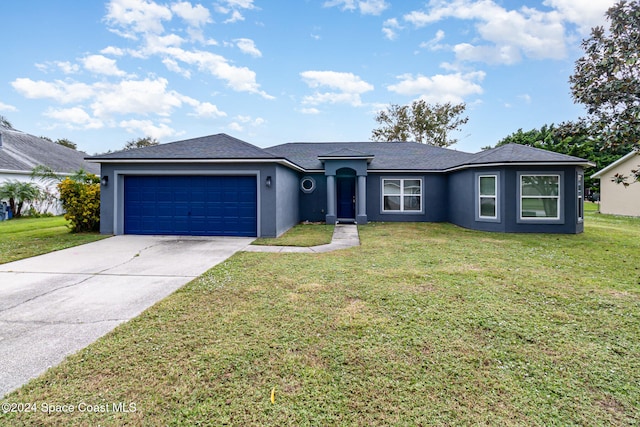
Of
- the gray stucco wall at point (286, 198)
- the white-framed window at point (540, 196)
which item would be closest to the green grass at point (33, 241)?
the gray stucco wall at point (286, 198)

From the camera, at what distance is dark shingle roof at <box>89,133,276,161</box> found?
988cm

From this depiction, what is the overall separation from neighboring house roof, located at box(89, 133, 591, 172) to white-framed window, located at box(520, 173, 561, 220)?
69 centimetres

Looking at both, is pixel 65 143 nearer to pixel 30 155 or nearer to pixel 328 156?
pixel 30 155

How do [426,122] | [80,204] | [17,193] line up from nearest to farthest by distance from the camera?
[80,204], [17,193], [426,122]

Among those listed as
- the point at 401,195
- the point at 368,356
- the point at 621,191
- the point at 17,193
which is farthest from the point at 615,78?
the point at 17,193

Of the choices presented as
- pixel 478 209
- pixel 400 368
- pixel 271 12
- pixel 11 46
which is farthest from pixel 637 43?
pixel 11 46

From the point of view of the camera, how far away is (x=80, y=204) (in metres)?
10.5

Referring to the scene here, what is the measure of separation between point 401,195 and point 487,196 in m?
3.78

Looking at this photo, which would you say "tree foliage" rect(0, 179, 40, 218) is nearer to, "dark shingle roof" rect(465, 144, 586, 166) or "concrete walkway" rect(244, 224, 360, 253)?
"concrete walkway" rect(244, 224, 360, 253)

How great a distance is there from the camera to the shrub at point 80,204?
10484 mm

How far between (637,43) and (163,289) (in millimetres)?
10120

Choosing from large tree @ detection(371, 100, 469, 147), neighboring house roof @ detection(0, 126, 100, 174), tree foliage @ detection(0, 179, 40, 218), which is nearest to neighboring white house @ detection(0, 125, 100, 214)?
neighboring house roof @ detection(0, 126, 100, 174)

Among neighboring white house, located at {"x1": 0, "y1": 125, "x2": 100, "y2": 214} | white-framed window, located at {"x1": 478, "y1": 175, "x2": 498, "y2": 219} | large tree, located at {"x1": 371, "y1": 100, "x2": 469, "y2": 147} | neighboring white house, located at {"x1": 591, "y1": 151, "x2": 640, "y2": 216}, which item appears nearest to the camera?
white-framed window, located at {"x1": 478, "y1": 175, "x2": 498, "y2": 219}

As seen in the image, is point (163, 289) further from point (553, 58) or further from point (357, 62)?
point (553, 58)
